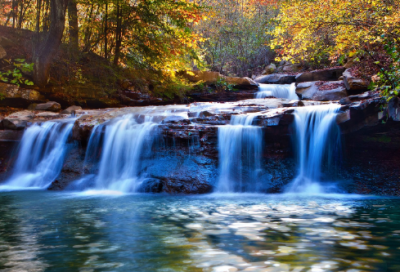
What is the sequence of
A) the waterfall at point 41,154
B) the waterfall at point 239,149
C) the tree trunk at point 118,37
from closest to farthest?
1. the waterfall at point 239,149
2. the waterfall at point 41,154
3. the tree trunk at point 118,37

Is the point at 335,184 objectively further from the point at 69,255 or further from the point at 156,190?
the point at 69,255

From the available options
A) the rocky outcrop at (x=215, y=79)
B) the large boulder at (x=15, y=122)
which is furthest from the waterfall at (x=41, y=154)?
the rocky outcrop at (x=215, y=79)

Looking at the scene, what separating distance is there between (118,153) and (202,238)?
621 cm

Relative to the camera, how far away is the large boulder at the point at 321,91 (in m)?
13.1

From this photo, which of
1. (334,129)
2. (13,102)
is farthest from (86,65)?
(334,129)

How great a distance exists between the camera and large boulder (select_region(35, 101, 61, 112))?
12.2 meters

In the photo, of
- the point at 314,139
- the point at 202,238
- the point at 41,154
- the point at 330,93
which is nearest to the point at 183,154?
the point at 314,139

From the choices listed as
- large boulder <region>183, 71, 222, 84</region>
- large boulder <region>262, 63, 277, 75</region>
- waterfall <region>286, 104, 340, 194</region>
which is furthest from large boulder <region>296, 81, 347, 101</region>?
large boulder <region>262, 63, 277, 75</region>

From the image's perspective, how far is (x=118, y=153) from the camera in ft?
29.1

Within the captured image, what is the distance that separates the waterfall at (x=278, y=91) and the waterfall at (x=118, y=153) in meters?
9.32

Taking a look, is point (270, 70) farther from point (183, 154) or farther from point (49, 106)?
point (183, 154)

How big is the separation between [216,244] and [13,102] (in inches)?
484

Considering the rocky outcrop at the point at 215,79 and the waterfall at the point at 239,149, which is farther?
the rocky outcrop at the point at 215,79

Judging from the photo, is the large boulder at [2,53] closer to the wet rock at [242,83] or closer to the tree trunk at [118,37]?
the tree trunk at [118,37]
